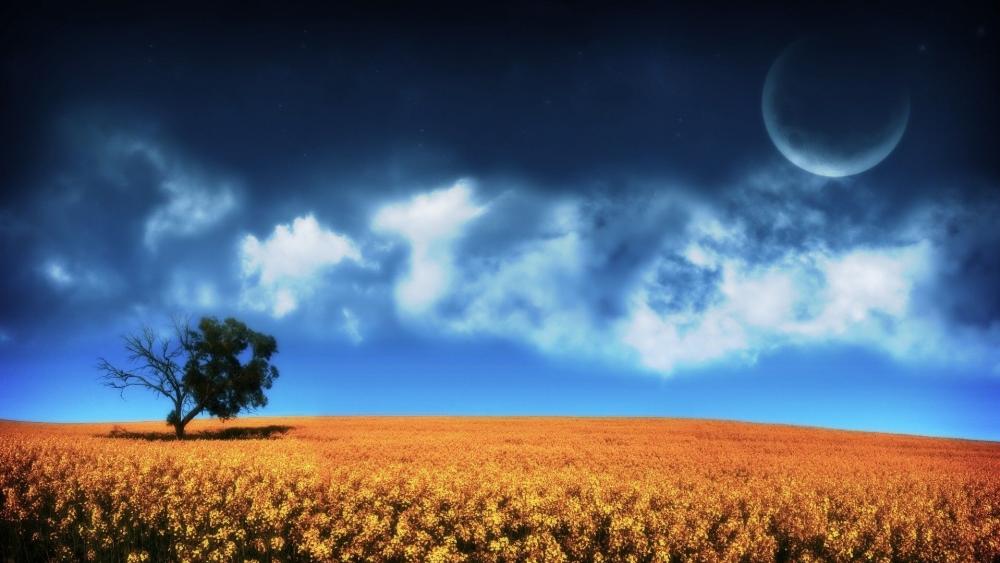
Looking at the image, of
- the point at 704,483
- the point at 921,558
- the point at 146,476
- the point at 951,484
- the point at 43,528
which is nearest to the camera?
the point at 921,558

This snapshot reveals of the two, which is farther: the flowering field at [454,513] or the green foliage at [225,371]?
the green foliage at [225,371]

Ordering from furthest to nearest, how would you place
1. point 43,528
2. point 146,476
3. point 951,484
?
1. point 951,484
2. point 146,476
3. point 43,528

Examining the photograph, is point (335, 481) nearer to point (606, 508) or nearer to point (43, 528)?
point (43, 528)

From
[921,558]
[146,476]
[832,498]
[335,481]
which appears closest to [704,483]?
[832,498]

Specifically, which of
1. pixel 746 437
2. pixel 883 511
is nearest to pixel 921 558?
pixel 883 511

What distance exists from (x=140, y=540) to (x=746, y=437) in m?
34.7

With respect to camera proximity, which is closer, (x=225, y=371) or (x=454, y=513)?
(x=454, y=513)

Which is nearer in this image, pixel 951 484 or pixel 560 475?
pixel 560 475

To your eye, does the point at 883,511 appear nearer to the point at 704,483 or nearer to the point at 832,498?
the point at 832,498

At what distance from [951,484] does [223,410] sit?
39.5 meters

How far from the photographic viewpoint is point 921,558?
945 centimetres

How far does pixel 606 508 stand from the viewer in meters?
9.98

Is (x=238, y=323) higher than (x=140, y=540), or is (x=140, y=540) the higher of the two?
(x=238, y=323)

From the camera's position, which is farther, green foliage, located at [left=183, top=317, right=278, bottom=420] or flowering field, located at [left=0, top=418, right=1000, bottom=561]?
green foliage, located at [left=183, top=317, right=278, bottom=420]
